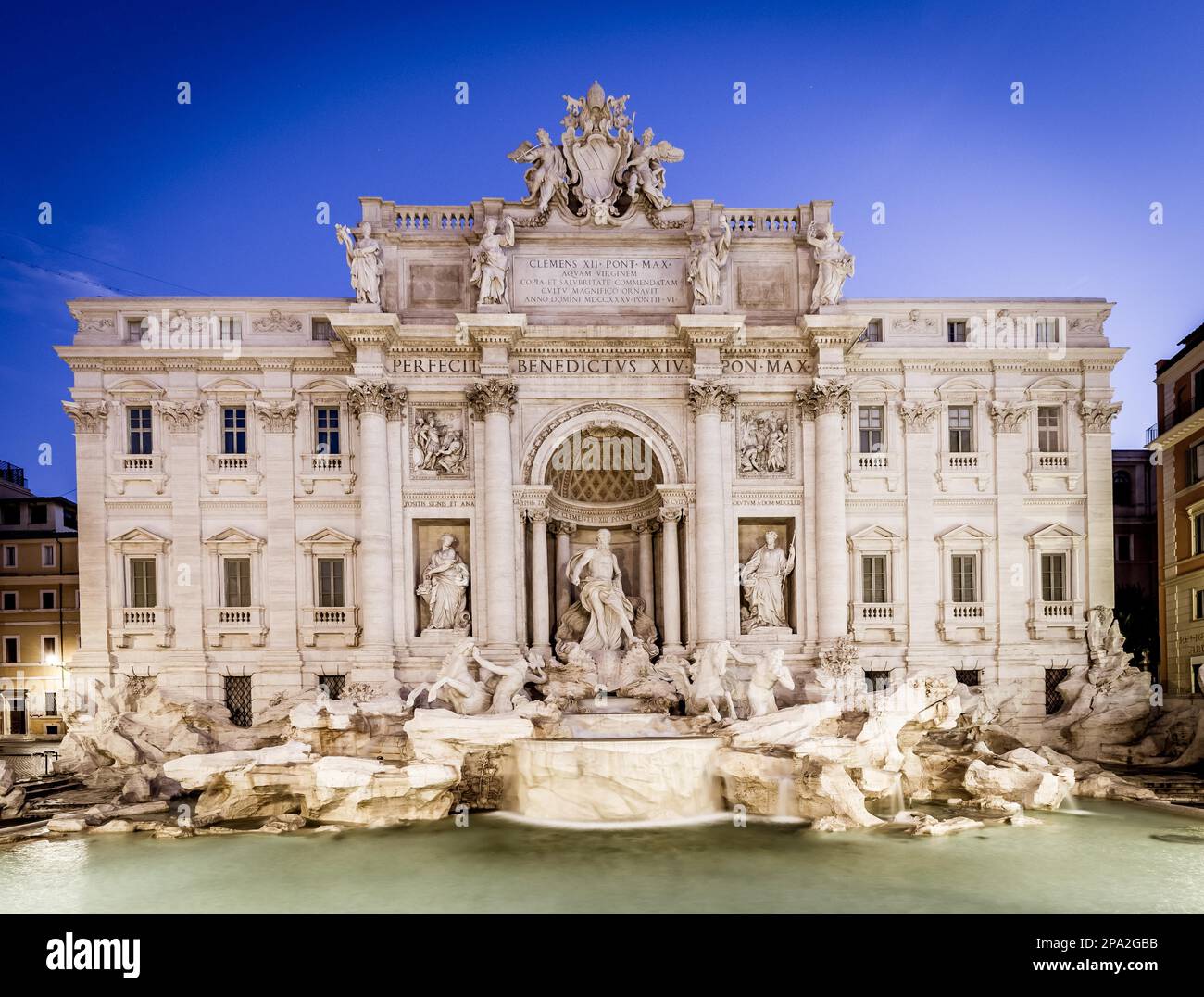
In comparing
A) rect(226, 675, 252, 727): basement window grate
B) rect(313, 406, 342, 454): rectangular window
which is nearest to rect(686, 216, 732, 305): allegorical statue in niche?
rect(313, 406, 342, 454): rectangular window

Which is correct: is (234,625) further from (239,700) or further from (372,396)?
(372,396)

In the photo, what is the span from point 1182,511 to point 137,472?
30858mm

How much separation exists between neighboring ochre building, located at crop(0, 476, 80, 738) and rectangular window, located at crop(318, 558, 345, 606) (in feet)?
50.3

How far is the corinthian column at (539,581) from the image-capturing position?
74.5 ft

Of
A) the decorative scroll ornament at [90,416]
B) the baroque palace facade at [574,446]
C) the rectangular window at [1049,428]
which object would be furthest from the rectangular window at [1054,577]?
the decorative scroll ornament at [90,416]

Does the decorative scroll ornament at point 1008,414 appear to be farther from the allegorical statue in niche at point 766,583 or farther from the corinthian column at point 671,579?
the corinthian column at point 671,579

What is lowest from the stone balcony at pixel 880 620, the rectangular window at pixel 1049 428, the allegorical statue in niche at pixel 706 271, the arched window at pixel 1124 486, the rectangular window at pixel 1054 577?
the stone balcony at pixel 880 620

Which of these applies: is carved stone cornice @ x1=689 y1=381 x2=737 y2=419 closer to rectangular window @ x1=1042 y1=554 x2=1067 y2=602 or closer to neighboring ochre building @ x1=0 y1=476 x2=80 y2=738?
rectangular window @ x1=1042 y1=554 x2=1067 y2=602

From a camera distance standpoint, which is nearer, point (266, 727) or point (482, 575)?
point (266, 727)

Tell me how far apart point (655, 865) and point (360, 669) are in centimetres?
1105

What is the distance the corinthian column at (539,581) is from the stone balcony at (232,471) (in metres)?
7.60
